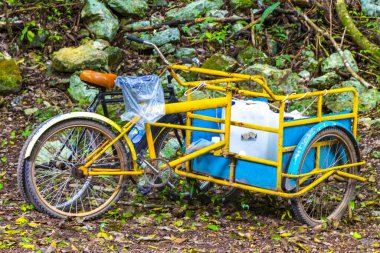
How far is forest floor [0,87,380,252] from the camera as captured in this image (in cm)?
439

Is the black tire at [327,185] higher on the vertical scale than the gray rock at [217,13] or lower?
lower

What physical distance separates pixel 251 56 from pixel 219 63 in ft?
1.83

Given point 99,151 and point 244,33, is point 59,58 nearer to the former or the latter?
point 244,33

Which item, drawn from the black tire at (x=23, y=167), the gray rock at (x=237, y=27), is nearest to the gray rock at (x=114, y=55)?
the gray rock at (x=237, y=27)

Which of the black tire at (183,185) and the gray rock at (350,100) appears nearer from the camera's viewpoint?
the black tire at (183,185)

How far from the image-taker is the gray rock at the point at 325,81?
8469 millimetres

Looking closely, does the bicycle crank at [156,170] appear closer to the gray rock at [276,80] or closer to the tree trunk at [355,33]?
the gray rock at [276,80]

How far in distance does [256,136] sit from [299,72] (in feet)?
13.3

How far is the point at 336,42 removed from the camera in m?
9.23

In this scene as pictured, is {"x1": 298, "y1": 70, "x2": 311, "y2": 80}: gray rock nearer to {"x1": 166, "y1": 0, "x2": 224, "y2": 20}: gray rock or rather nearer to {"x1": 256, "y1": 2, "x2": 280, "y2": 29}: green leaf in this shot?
{"x1": 256, "y1": 2, "x2": 280, "y2": 29}: green leaf

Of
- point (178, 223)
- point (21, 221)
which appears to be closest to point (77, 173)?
point (21, 221)

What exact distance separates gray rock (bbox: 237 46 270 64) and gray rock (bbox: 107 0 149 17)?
5.49ft

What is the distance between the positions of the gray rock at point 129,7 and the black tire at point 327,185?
4.75 m

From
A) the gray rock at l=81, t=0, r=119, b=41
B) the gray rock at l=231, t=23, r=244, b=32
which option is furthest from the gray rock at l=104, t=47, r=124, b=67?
the gray rock at l=231, t=23, r=244, b=32
